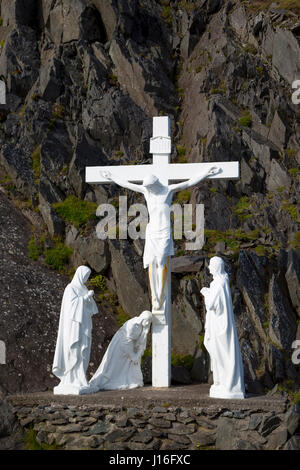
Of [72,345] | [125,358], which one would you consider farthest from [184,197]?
[72,345]

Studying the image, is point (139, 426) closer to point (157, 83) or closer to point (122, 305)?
point (122, 305)

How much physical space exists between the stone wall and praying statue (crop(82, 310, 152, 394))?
55.2 inches

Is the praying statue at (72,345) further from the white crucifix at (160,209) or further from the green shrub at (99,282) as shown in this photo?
the green shrub at (99,282)

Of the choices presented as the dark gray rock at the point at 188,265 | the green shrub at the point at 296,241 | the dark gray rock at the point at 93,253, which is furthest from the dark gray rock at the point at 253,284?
the dark gray rock at the point at 93,253

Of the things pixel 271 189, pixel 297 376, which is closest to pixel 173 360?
pixel 297 376

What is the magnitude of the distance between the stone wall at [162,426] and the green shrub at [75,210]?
11.4 m

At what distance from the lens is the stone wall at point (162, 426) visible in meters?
9.59

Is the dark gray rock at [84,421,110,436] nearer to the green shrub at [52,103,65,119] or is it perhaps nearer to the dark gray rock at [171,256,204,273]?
the dark gray rock at [171,256,204,273]

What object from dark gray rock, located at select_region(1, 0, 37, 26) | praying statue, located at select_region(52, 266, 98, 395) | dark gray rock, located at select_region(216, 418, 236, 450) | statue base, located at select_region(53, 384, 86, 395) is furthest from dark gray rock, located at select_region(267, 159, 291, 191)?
dark gray rock, located at select_region(216, 418, 236, 450)

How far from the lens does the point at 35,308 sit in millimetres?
17797

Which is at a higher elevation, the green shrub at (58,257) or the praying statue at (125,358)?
the green shrub at (58,257)

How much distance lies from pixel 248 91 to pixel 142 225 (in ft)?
26.0

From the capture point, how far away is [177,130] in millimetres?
25906

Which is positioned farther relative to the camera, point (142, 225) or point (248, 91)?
point (248, 91)
